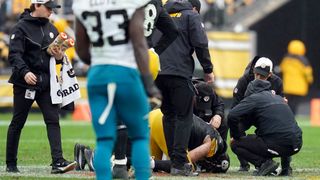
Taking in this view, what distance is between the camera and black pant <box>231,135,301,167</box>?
36.0ft

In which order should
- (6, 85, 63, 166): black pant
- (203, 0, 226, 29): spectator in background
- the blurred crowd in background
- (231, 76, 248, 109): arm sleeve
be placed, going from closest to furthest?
(6, 85, 63, 166): black pant → (231, 76, 248, 109): arm sleeve → the blurred crowd in background → (203, 0, 226, 29): spectator in background

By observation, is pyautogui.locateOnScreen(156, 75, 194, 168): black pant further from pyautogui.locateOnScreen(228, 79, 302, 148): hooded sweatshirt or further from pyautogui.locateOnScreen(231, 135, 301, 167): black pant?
pyautogui.locateOnScreen(231, 135, 301, 167): black pant

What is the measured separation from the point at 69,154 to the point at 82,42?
5599 mm

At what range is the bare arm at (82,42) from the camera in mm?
8258

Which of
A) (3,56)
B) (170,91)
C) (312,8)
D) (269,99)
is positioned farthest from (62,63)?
(312,8)

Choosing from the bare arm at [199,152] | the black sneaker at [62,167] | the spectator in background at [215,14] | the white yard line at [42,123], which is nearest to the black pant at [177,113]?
the bare arm at [199,152]

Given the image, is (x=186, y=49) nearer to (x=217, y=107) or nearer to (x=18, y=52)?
(x=217, y=107)

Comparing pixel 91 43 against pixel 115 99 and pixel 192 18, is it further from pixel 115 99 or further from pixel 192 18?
pixel 192 18

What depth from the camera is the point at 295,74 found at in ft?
84.9

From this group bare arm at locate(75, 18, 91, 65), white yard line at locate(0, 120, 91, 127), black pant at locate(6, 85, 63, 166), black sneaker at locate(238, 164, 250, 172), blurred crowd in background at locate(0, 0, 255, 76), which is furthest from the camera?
blurred crowd in background at locate(0, 0, 255, 76)

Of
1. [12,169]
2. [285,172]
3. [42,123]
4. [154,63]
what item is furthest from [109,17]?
[42,123]

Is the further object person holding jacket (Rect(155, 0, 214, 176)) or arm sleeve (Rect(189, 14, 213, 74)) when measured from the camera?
arm sleeve (Rect(189, 14, 213, 74))

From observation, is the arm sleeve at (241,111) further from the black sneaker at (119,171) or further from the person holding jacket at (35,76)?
the person holding jacket at (35,76)

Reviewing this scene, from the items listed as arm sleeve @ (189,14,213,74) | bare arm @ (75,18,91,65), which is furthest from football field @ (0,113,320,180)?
bare arm @ (75,18,91,65)
